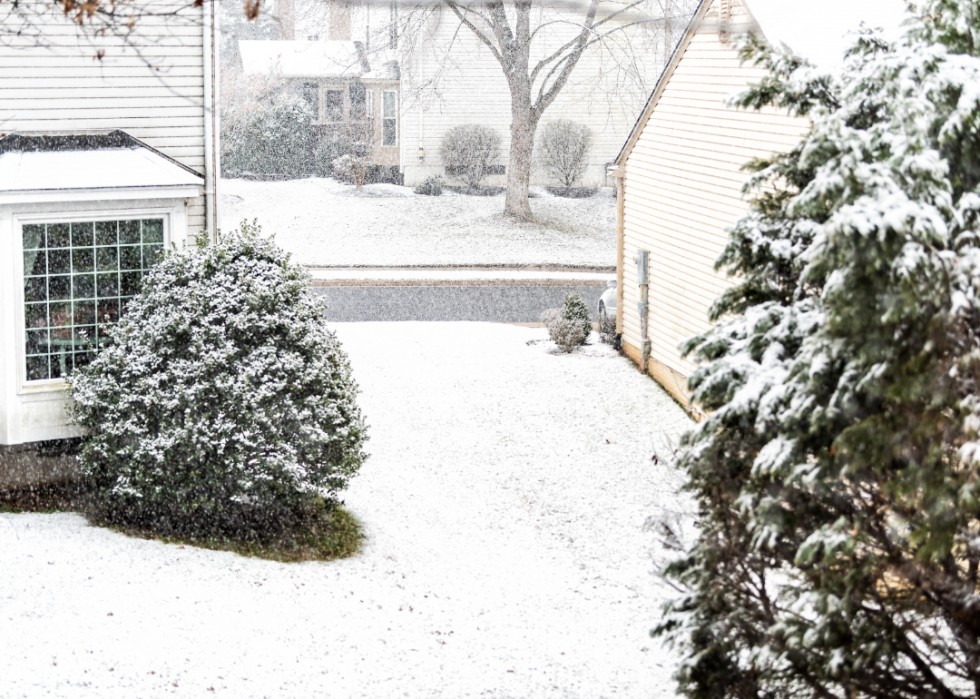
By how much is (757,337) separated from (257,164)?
3896 centimetres

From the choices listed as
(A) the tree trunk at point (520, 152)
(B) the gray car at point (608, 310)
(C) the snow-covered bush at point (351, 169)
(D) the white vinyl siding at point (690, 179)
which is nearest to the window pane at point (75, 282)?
(D) the white vinyl siding at point (690, 179)

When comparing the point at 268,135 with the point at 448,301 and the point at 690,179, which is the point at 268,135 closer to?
the point at 448,301

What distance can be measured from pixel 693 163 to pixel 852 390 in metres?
11.7

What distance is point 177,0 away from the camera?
12883mm

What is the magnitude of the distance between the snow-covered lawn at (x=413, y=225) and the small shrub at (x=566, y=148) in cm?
112

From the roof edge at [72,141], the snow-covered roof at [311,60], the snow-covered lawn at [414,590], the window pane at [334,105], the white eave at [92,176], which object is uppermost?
the snow-covered roof at [311,60]

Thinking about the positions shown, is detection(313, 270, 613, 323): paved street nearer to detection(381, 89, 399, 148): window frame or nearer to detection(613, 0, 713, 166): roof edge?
detection(613, 0, 713, 166): roof edge

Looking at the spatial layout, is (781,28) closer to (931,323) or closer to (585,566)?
(585,566)

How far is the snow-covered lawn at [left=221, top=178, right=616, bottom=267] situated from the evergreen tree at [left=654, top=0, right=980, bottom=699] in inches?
1000

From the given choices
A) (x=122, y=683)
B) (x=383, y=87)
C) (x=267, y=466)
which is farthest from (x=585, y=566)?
(x=383, y=87)

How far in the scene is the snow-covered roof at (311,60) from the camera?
1629 inches

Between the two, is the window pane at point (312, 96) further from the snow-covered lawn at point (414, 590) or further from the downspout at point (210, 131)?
the downspout at point (210, 131)

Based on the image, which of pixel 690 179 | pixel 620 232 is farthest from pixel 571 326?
pixel 690 179

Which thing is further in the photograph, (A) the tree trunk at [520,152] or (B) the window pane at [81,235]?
(A) the tree trunk at [520,152]
